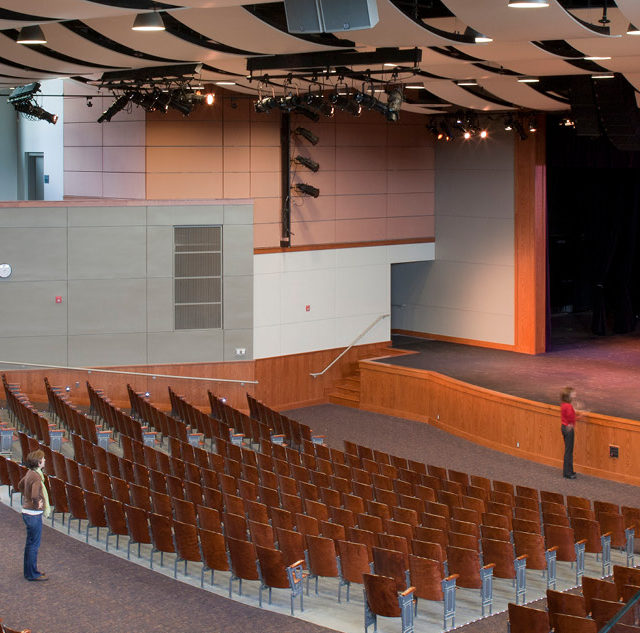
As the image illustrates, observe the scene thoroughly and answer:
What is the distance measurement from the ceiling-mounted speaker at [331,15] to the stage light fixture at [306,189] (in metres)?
9.33

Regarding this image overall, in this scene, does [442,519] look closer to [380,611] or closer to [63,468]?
[380,611]

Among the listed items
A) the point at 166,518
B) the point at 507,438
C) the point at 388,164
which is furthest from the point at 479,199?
the point at 166,518

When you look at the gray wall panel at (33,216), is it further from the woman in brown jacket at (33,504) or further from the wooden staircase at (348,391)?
the woman in brown jacket at (33,504)

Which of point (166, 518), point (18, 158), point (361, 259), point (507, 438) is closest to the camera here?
point (166, 518)

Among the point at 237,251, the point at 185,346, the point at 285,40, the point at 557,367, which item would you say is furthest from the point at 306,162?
the point at 285,40

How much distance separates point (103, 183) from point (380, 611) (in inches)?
384

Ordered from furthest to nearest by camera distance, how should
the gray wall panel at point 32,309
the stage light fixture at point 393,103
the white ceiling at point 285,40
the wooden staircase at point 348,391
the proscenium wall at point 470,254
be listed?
the proscenium wall at point 470,254
the wooden staircase at point 348,391
the gray wall panel at point 32,309
the stage light fixture at point 393,103
the white ceiling at point 285,40

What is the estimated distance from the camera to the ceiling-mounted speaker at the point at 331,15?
5477 mm

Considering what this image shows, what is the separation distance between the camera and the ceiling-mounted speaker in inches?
216

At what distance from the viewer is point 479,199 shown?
16.6 metres

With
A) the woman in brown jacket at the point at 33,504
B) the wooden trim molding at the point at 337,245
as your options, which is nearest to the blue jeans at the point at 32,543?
the woman in brown jacket at the point at 33,504

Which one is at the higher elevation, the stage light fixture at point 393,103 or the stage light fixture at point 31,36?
the stage light fixture at point 31,36

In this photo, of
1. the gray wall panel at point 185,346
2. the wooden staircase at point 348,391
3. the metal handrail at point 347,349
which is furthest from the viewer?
the metal handrail at point 347,349

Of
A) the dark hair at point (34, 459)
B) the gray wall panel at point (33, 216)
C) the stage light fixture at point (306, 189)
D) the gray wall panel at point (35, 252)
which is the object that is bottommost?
the dark hair at point (34, 459)
